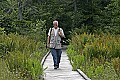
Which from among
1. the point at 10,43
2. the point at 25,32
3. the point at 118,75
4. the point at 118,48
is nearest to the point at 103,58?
the point at 118,48

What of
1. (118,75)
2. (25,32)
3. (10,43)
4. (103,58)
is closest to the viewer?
(118,75)

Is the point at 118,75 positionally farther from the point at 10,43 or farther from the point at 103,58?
the point at 10,43

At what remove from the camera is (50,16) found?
120ft

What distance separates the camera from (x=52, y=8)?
37.2m

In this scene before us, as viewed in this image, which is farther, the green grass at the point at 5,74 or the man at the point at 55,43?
the man at the point at 55,43

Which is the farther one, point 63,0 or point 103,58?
point 63,0

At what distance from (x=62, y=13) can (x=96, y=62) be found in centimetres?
2392

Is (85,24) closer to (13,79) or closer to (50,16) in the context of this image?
(50,16)

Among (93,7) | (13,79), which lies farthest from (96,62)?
(93,7)

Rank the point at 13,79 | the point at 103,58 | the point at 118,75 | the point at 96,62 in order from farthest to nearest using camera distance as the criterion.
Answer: the point at 103,58 < the point at 96,62 < the point at 118,75 < the point at 13,79

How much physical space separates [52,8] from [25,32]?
7166mm

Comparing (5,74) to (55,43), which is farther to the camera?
(55,43)

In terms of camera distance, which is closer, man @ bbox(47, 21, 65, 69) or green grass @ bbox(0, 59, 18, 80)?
green grass @ bbox(0, 59, 18, 80)

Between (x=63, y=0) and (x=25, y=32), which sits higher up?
(x=63, y=0)
